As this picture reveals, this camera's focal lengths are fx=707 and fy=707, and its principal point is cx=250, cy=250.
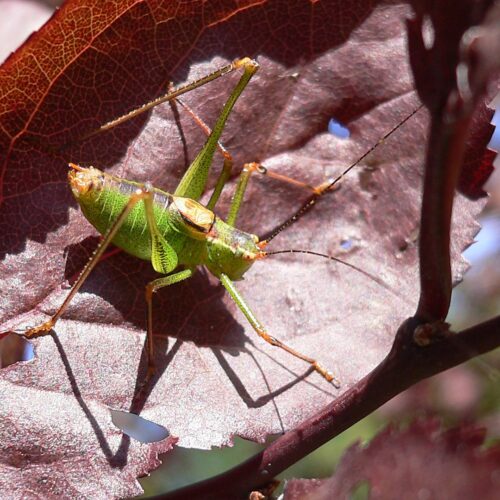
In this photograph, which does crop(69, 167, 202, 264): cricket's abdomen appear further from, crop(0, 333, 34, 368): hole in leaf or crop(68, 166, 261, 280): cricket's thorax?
crop(0, 333, 34, 368): hole in leaf

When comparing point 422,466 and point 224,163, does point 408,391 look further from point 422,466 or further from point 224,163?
point 422,466

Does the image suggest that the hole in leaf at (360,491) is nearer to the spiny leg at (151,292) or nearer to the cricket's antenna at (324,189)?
the spiny leg at (151,292)

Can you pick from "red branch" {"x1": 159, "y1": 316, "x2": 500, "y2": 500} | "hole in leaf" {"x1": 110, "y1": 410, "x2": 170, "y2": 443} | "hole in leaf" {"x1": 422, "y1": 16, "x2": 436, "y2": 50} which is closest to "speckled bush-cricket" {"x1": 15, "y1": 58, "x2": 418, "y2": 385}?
"hole in leaf" {"x1": 110, "y1": 410, "x2": 170, "y2": 443}

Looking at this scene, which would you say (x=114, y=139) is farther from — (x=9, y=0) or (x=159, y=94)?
(x=9, y=0)

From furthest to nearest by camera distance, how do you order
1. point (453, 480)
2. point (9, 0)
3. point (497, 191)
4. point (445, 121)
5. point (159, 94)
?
point (497, 191), point (9, 0), point (159, 94), point (453, 480), point (445, 121)

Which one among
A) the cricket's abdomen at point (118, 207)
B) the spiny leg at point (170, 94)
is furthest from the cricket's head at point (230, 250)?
the spiny leg at point (170, 94)

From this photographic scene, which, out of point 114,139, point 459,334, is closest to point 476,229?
point 459,334
